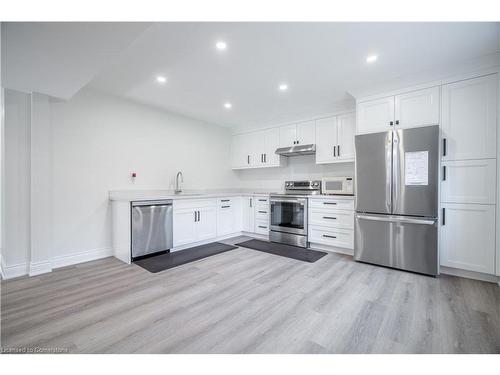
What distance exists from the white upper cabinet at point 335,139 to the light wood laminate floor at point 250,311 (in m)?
1.89

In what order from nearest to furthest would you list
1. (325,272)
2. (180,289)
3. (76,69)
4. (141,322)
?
(141,322)
(76,69)
(180,289)
(325,272)

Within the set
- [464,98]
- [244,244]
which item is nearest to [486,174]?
[464,98]

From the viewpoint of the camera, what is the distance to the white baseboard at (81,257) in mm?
3051

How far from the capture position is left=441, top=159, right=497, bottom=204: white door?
254cm

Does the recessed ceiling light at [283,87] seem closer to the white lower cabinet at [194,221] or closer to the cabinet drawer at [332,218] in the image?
the cabinet drawer at [332,218]

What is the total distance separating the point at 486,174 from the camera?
2.56 meters

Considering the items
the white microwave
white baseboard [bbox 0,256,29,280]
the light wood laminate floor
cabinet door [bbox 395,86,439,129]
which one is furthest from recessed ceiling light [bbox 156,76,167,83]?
cabinet door [bbox 395,86,439,129]

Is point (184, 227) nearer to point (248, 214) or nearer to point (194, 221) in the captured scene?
point (194, 221)

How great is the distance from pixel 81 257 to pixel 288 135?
13.1ft

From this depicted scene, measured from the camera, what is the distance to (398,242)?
2.91 metres

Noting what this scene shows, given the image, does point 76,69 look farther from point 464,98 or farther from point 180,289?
point 464,98

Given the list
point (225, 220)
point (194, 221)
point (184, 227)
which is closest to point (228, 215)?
point (225, 220)

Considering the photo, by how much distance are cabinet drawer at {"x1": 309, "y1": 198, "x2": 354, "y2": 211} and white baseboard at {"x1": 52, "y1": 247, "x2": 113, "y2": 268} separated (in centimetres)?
333

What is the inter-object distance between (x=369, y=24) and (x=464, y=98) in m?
1.68
